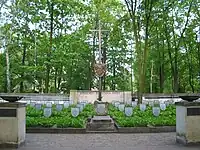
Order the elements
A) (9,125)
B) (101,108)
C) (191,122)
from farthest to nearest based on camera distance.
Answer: (101,108) → (191,122) → (9,125)

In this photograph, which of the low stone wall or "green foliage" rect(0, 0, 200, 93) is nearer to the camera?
the low stone wall

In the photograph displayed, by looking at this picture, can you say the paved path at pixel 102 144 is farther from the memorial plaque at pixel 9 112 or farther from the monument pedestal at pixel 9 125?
the memorial plaque at pixel 9 112

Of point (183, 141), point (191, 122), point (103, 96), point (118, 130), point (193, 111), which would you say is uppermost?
point (193, 111)

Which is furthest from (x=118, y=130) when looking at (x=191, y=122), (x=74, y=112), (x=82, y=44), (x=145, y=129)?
(x=82, y=44)

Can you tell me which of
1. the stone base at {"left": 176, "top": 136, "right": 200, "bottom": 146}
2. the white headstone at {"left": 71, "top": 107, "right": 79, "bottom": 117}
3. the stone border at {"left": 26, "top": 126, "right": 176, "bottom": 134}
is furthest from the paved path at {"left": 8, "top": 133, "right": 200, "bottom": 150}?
the white headstone at {"left": 71, "top": 107, "right": 79, "bottom": 117}

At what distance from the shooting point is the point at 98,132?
42.0ft

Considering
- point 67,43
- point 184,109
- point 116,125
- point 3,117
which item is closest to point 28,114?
point 116,125

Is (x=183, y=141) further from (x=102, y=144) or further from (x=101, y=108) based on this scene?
(x=101, y=108)

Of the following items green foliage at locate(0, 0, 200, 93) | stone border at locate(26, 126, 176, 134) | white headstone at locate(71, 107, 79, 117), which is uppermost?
green foliage at locate(0, 0, 200, 93)

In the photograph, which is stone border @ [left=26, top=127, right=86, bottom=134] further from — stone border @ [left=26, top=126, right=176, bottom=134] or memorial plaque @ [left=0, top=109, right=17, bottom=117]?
memorial plaque @ [left=0, top=109, right=17, bottom=117]

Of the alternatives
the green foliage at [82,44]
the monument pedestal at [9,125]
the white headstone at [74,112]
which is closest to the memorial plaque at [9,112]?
the monument pedestal at [9,125]

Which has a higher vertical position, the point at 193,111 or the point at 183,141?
the point at 193,111

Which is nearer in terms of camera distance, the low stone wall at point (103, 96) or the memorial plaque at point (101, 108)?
the memorial plaque at point (101, 108)

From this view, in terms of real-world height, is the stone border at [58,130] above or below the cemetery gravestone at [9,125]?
below
